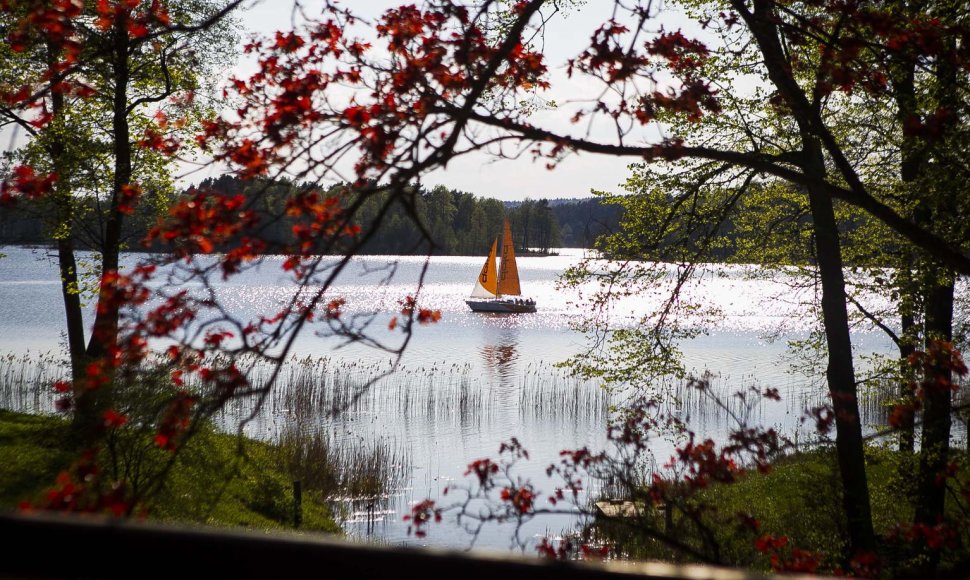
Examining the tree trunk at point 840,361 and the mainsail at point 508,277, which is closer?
the tree trunk at point 840,361

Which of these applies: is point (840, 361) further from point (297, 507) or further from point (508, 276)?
point (508, 276)

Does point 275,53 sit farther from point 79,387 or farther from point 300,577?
point 300,577

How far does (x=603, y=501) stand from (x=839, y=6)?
8.02 metres

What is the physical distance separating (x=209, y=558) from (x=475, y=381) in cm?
2026

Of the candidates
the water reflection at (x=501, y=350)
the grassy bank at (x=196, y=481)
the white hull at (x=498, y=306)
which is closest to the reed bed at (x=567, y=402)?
the water reflection at (x=501, y=350)

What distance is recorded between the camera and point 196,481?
1007cm

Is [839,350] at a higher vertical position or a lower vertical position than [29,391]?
higher

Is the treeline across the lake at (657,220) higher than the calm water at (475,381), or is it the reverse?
the treeline across the lake at (657,220)

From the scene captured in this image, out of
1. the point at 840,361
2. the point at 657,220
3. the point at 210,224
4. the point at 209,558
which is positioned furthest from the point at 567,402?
the point at 209,558

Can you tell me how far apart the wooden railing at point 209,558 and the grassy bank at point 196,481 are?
7.48 metres

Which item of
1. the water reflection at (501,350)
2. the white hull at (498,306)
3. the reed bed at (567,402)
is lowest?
the water reflection at (501,350)

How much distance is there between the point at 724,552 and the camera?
925cm

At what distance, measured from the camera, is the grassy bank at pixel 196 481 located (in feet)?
28.6

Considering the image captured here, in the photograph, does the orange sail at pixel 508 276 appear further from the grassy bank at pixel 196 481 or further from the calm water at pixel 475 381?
the grassy bank at pixel 196 481
